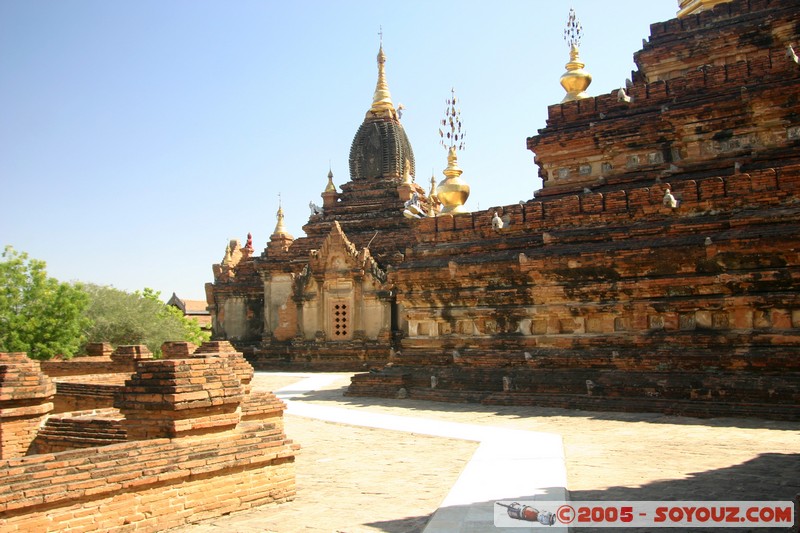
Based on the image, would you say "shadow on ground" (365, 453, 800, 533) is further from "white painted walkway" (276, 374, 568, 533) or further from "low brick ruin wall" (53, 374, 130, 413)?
"low brick ruin wall" (53, 374, 130, 413)

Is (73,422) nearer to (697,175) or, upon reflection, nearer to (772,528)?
(772,528)

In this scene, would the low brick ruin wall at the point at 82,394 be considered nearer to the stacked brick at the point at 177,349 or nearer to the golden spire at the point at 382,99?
the stacked brick at the point at 177,349

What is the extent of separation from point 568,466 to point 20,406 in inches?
303

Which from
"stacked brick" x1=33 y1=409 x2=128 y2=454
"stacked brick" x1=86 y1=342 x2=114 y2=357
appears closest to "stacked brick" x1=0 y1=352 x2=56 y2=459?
"stacked brick" x1=33 y1=409 x2=128 y2=454

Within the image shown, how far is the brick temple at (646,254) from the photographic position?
13594 millimetres

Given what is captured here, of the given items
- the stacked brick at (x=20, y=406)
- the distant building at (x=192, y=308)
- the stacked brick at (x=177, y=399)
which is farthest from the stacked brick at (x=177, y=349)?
the distant building at (x=192, y=308)

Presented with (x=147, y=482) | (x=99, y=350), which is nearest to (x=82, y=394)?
(x=147, y=482)

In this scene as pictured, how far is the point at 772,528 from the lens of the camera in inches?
255

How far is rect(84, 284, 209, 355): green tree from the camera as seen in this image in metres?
32.2

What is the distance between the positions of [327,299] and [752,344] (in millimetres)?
20961

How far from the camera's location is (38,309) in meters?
27.2

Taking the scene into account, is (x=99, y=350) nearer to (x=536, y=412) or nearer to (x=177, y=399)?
(x=536, y=412)

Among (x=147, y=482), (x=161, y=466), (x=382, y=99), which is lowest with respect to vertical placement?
(x=147, y=482)

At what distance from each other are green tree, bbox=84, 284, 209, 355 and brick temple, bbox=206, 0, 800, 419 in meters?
16.8
